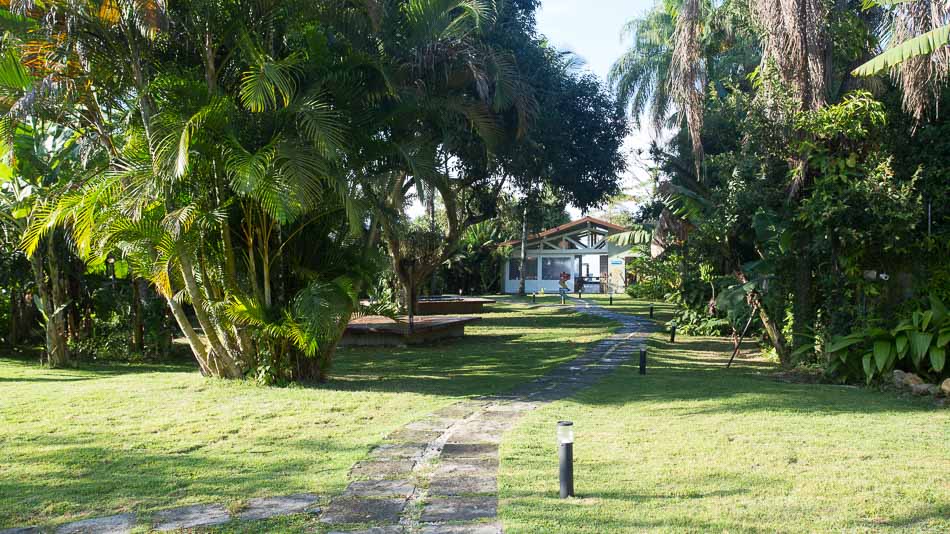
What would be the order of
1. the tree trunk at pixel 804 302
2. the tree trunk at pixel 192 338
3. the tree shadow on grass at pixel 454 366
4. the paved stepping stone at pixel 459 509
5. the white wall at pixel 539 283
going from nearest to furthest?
the paved stepping stone at pixel 459 509, the tree trunk at pixel 192 338, the tree shadow on grass at pixel 454 366, the tree trunk at pixel 804 302, the white wall at pixel 539 283

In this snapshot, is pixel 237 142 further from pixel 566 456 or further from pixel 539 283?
pixel 539 283

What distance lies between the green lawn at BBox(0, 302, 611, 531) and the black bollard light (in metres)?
1.67

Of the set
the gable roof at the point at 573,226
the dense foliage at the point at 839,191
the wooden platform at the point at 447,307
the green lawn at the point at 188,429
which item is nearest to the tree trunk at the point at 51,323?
the green lawn at the point at 188,429


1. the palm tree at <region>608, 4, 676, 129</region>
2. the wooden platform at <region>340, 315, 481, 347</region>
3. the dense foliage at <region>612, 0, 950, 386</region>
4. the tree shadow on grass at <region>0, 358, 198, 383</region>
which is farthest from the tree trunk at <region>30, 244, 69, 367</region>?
the palm tree at <region>608, 4, 676, 129</region>

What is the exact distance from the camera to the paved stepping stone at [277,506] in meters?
4.77

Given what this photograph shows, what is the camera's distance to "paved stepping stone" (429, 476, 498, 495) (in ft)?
17.1

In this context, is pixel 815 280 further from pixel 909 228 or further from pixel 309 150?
pixel 309 150

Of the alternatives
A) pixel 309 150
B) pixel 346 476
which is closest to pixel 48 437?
pixel 346 476

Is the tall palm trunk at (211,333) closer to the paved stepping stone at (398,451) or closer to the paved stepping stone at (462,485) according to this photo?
the paved stepping stone at (398,451)

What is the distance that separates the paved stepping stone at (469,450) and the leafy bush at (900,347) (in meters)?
6.21

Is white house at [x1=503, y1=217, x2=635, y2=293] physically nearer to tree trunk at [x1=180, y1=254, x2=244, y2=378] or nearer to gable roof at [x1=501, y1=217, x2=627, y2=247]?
gable roof at [x1=501, y1=217, x2=627, y2=247]

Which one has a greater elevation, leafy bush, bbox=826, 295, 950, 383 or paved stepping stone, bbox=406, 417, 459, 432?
leafy bush, bbox=826, 295, 950, 383

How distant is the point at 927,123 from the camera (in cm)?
1056

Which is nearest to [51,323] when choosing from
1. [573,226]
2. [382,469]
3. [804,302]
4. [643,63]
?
[382,469]
